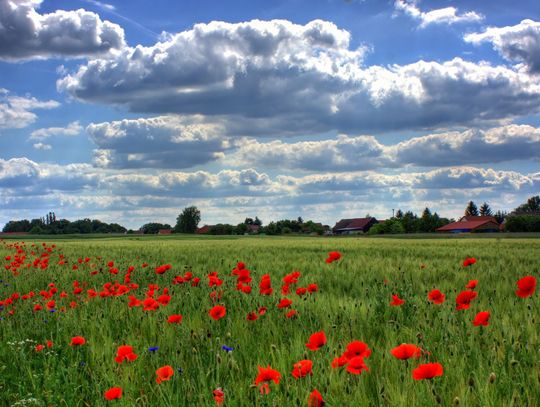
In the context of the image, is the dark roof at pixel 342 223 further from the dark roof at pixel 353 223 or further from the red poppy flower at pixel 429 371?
the red poppy flower at pixel 429 371

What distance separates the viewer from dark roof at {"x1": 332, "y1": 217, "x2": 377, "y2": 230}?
133500mm

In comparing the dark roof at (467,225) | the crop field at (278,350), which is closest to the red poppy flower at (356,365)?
the crop field at (278,350)

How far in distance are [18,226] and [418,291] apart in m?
151

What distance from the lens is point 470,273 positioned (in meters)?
7.64

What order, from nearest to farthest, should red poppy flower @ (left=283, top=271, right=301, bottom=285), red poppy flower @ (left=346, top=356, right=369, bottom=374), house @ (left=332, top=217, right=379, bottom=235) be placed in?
red poppy flower @ (left=346, top=356, right=369, bottom=374) → red poppy flower @ (left=283, top=271, right=301, bottom=285) → house @ (left=332, top=217, right=379, bottom=235)

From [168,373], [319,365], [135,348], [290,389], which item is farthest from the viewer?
[135,348]

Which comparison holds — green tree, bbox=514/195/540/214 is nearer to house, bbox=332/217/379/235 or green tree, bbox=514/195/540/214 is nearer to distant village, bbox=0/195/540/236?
distant village, bbox=0/195/540/236

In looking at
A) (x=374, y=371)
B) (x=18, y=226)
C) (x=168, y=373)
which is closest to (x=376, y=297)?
(x=374, y=371)

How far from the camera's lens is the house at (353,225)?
132375 millimetres

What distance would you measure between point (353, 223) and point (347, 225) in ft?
7.36

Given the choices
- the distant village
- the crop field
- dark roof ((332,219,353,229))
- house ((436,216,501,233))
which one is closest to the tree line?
the distant village

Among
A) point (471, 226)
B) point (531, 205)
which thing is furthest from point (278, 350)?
point (531, 205)

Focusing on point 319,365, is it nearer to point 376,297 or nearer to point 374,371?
point 374,371

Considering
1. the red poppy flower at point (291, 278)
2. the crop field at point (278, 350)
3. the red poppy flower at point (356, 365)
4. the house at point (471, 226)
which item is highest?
the red poppy flower at point (291, 278)
